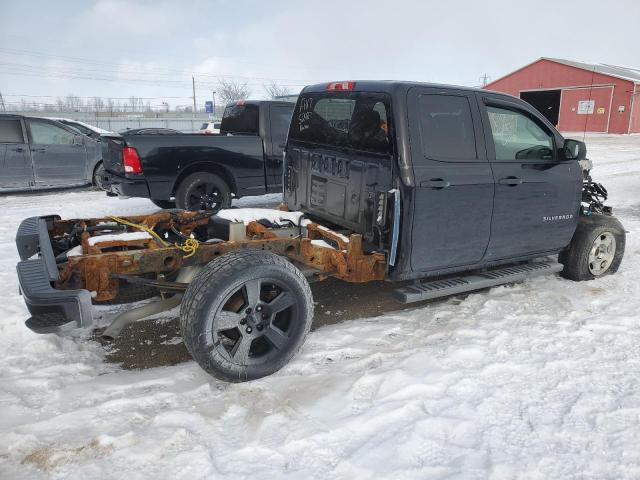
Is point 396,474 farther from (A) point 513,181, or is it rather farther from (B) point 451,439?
(A) point 513,181

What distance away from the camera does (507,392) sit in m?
3.17

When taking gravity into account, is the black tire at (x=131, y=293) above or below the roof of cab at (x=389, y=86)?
below

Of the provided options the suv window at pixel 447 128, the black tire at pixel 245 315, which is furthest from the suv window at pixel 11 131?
the suv window at pixel 447 128

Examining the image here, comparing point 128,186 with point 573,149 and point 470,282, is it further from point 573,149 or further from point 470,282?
point 573,149

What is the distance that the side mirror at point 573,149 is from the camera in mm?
4586

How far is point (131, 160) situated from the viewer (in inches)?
278

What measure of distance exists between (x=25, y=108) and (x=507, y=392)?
6509 cm

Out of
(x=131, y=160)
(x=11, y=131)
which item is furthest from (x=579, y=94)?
(x=131, y=160)

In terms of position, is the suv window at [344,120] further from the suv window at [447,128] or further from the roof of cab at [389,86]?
the suv window at [447,128]

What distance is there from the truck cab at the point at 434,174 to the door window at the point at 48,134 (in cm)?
741

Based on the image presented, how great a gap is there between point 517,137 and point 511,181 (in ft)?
1.70

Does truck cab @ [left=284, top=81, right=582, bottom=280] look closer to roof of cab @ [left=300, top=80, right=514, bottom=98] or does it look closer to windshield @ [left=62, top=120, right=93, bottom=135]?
roof of cab @ [left=300, top=80, right=514, bottom=98]

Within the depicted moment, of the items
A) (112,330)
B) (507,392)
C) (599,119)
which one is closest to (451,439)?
(507,392)

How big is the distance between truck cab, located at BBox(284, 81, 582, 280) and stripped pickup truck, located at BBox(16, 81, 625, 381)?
0.01m
